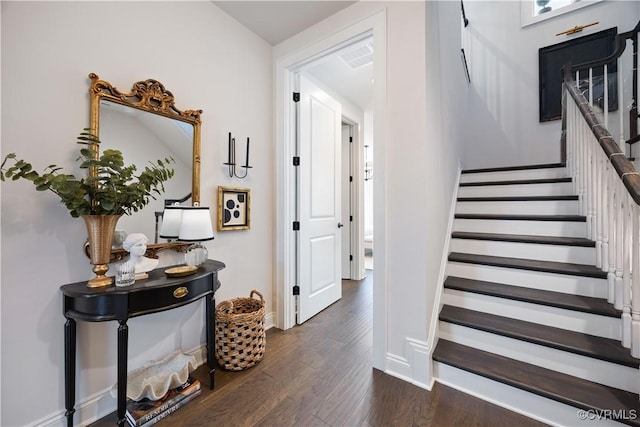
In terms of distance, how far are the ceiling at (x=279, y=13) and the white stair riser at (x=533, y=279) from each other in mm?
2316

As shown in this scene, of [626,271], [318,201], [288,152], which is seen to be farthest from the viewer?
[318,201]

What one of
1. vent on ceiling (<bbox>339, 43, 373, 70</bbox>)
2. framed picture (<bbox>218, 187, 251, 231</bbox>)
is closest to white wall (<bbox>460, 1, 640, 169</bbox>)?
vent on ceiling (<bbox>339, 43, 373, 70</bbox>)

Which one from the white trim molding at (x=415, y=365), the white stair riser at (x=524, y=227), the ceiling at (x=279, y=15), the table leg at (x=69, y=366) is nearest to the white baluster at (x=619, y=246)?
the white stair riser at (x=524, y=227)

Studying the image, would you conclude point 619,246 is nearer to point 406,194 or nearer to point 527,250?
point 527,250

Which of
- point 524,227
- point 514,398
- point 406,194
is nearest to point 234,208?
Result: point 406,194

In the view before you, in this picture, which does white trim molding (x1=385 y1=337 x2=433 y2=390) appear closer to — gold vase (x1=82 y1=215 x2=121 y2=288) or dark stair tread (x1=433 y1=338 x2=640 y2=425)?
dark stair tread (x1=433 y1=338 x2=640 y2=425)

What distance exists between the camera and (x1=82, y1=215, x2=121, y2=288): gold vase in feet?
4.21

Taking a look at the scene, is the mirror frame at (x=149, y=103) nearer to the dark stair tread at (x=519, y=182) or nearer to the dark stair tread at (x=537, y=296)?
the dark stair tread at (x=537, y=296)

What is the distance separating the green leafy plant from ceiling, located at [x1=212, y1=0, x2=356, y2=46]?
152 centimetres

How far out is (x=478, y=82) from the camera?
413 cm

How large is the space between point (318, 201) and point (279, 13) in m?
1.68

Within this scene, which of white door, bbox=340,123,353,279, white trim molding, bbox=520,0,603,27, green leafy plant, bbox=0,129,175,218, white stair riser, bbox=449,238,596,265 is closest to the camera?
green leafy plant, bbox=0,129,175,218

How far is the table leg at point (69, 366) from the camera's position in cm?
127

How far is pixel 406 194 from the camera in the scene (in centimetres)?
175
